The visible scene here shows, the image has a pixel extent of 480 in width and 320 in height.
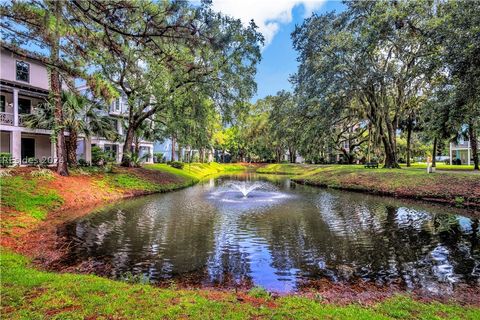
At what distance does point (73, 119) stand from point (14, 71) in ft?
25.0

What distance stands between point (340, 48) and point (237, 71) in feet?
29.6

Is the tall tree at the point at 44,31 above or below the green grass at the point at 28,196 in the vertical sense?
above

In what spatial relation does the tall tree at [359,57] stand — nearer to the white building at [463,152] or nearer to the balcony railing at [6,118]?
the balcony railing at [6,118]

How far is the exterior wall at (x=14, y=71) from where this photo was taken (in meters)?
22.8

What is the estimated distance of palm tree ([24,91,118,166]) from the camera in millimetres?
20859

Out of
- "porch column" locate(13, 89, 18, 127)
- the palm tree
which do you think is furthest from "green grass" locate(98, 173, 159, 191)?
"porch column" locate(13, 89, 18, 127)

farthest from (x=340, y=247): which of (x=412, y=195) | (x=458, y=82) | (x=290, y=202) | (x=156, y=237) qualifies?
(x=412, y=195)

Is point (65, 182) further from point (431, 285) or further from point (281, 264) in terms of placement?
point (431, 285)

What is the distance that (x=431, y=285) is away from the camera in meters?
6.55

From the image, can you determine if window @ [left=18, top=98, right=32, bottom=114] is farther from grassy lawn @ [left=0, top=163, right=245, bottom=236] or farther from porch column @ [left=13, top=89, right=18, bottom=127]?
grassy lawn @ [left=0, top=163, right=245, bottom=236]

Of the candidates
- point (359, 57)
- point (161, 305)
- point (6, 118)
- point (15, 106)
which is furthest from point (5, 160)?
point (359, 57)

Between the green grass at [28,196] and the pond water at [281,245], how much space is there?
1.93m

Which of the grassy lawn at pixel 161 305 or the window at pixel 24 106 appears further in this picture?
the window at pixel 24 106

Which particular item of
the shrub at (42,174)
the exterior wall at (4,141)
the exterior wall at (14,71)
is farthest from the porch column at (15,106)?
the shrub at (42,174)
